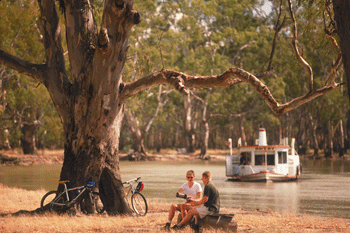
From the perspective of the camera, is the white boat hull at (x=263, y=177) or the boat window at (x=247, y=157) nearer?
the white boat hull at (x=263, y=177)

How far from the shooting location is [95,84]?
1261 centimetres

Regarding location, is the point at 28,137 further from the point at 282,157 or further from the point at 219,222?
the point at 219,222

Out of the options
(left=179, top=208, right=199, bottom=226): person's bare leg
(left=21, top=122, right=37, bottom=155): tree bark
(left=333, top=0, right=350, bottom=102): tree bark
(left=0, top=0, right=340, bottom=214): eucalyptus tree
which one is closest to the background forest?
(left=21, top=122, right=37, bottom=155): tree bark

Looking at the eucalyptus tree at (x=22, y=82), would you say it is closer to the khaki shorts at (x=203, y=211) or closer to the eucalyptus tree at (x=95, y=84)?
the eucalyptus tree at (x=95, y=84)

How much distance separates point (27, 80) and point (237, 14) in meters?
28.7

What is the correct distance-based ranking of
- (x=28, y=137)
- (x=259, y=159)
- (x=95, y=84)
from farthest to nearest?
(x=28, y=137) < (x=259, y=159) < (x=95, y=84)

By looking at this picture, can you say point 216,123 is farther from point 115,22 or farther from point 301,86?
point 115,22

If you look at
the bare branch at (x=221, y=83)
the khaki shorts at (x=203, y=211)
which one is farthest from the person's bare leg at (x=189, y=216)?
the bare branch at (x=221, y=83)

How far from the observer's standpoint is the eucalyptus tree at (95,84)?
40.4ft

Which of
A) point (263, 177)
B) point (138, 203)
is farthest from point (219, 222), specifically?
point (263, 177)

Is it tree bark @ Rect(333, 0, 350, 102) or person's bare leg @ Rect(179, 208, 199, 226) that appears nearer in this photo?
tree bark @ Rect(333, 0, 350, 102)

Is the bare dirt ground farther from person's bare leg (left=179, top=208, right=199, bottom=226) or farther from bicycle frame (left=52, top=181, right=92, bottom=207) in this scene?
bicycle frame (left=52, top=181, right=92, bottom=207)

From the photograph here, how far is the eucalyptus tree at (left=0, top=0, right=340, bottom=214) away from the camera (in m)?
A: 12.3

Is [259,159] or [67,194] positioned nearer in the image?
[67,194]
